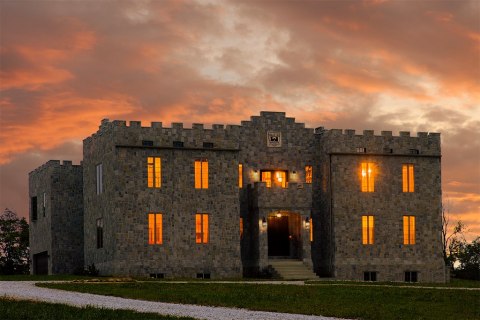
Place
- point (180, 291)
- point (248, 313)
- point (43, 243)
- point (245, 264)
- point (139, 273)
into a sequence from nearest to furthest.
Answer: point (248, 313)
point (180, 291)
point (139, 273)
point (245, 264)
point (43, 243)

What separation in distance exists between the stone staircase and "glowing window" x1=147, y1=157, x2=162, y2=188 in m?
9.43

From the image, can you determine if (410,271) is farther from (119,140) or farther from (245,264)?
(119,140)

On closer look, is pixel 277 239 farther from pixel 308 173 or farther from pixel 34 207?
pixel 34 207

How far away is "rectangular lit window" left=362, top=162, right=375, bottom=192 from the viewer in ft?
201

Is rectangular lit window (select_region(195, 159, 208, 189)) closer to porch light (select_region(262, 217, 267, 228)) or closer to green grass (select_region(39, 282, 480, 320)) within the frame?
porch light (select_region(262, 217, 267, 228))

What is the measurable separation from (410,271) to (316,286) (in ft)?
67.9

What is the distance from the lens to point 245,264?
60.2m

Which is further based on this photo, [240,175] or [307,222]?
[240,175]

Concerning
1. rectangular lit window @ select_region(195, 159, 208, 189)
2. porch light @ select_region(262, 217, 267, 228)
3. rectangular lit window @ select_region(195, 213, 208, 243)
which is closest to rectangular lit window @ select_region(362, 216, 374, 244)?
porch light @ select_region(262, 217, 267, 228)

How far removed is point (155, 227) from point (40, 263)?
55.8 ft

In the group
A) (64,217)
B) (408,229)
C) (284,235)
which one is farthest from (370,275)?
(64,217)

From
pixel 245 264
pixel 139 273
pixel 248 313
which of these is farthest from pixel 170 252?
pixel 248 313

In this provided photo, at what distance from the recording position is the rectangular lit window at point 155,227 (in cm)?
5650

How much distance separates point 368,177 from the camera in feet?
202
